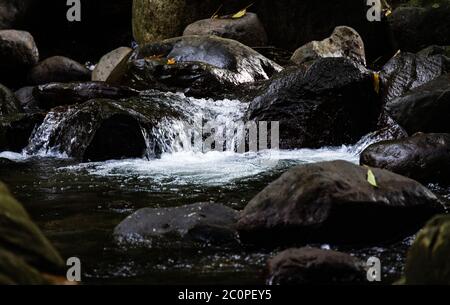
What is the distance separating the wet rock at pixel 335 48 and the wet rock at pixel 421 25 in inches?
52.6

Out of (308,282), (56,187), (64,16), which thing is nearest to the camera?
(308,282)

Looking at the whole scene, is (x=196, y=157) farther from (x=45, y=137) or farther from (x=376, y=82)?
(x=376, y=82)

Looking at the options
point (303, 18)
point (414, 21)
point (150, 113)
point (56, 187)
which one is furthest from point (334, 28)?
point (56, 187)

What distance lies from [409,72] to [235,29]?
4.60 meters

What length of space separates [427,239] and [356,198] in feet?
4.81

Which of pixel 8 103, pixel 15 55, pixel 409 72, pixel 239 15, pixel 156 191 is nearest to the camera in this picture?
pixel 156 191

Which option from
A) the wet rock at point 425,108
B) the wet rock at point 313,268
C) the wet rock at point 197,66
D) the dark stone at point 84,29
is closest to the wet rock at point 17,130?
the wet rock at point 197,66

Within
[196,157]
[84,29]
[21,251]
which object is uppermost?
[21,251]

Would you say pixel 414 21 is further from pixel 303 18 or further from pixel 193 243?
pixel 193 243

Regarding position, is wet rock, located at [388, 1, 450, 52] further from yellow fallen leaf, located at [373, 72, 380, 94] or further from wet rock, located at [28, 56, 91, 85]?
wet rock, located at [28, 56, 91, 85]

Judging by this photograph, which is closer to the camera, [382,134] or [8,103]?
[382,134]

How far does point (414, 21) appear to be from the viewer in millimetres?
14539

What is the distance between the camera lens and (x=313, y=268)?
3.99 meters

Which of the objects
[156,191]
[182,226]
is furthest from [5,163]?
[182,226]
